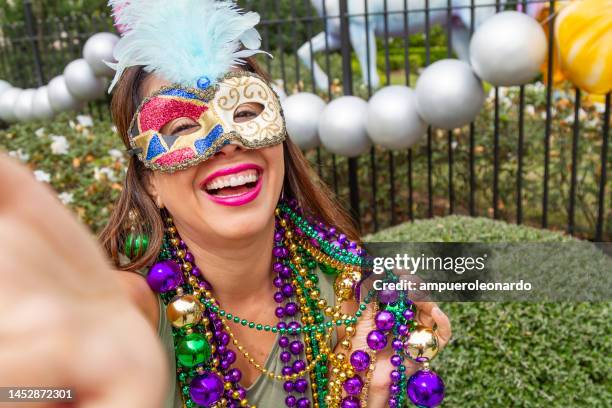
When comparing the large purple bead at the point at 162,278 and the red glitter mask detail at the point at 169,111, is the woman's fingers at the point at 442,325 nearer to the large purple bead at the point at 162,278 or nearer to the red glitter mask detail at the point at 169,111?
the large purple bead at the point at 162,278

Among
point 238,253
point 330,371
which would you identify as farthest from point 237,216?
point 330,371

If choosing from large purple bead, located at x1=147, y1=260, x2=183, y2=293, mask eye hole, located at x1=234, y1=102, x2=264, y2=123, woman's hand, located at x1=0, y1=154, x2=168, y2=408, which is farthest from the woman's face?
woman's hand, located at x1=0, y1=154, x2=168, y2=408

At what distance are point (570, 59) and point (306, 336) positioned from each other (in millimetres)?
2243

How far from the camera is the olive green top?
5.00ft

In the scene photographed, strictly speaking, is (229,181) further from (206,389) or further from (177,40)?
(206,389)

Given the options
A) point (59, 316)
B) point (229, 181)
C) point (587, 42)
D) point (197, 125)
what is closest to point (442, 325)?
point (229, 181)

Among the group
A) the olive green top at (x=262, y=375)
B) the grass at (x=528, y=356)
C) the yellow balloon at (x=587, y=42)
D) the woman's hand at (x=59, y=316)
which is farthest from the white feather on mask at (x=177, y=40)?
the yellow balloon at (x=587, y=42)

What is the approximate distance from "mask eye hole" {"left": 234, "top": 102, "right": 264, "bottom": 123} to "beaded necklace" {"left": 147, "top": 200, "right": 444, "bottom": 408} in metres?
0.33

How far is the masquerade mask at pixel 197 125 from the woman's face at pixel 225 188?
0.02m

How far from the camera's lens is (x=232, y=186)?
147 centimetres

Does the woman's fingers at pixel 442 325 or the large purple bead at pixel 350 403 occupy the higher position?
the woman's fingers at pixel 442 325

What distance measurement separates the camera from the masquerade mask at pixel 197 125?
1.43 meters

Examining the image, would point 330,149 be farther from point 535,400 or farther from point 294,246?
point 294,246

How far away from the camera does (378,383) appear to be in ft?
5.57
